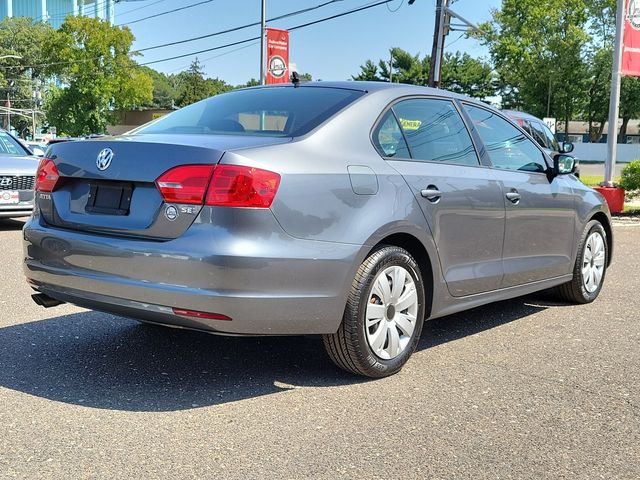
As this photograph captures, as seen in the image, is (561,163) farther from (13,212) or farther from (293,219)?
(13,212)

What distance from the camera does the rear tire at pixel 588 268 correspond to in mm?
5875

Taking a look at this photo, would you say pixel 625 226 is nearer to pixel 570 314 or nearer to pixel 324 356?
pixel 570 314

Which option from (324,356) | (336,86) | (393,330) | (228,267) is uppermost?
(336,86)

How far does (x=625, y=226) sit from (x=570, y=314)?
7.41 m

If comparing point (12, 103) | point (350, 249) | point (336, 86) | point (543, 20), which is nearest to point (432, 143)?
point (336, 86)

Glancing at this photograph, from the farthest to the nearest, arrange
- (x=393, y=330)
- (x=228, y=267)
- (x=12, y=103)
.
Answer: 1. (x=12, y=103)
2. (x=393, y=330)
3. (x=228, y=267)

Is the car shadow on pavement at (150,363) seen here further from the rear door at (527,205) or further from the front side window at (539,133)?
the front side window at (539,133)

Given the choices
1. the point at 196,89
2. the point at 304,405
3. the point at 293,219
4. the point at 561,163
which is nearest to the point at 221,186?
the point at 293,219

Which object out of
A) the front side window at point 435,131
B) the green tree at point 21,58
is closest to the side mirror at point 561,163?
the front side window at point 435,131

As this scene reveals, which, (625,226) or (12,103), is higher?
(12,103)

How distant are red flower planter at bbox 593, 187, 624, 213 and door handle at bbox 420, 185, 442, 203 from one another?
1070 cm

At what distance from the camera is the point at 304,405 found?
3639 millimetres

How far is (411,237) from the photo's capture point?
4.13m

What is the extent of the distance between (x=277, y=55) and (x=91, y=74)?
47597mm
